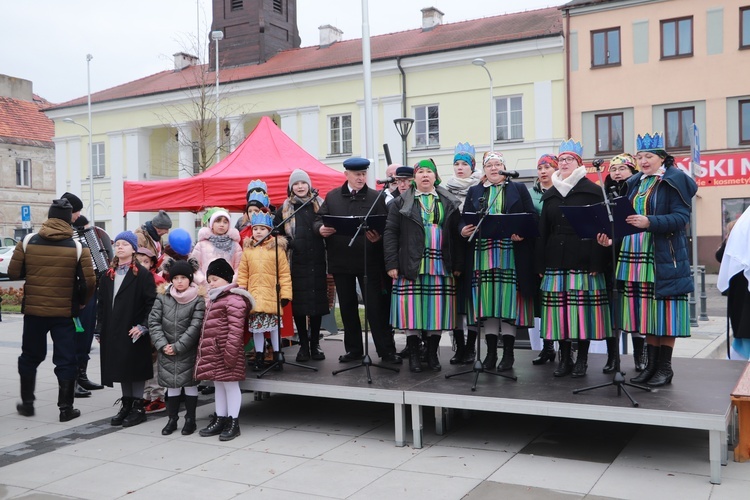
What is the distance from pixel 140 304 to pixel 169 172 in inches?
1292

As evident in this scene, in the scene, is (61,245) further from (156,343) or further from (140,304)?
(156,343)

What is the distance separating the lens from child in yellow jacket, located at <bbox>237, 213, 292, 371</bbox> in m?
7.10

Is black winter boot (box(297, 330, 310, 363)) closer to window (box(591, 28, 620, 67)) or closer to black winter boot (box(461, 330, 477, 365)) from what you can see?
black winter boot (box(461, 330, 477, 365))

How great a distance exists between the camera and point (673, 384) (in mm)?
6000

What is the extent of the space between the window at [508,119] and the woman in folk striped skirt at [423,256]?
74.7 feet

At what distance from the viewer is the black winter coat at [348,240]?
7.16 metres

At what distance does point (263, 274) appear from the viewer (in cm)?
714

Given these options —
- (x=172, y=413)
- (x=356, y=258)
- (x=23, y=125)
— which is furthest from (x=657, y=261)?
(x=23, y=125)

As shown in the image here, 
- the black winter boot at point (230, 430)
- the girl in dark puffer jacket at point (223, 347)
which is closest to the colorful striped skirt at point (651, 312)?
the girl in dark puffer jacket at point (223, 347)

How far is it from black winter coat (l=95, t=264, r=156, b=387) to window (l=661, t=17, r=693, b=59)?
2519 cm

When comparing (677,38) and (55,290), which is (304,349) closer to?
(55,290)

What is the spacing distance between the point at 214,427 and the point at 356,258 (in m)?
2.05

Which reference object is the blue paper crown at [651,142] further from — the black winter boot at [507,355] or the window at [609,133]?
the window at [609,133]

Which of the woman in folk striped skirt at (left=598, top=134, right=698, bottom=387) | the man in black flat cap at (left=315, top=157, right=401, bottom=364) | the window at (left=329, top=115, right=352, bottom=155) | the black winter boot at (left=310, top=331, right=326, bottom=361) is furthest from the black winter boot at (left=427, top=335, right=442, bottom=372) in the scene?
the window at (left=329, top=115, right=352, bottom=155)
